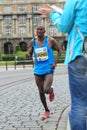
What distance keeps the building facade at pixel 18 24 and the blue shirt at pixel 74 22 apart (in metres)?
115

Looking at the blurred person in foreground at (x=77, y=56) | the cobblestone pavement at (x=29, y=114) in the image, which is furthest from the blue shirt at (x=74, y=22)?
the cobblestone pavement at (x=29, y=114)

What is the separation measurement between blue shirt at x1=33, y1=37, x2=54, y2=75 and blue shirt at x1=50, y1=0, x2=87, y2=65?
4.51 m

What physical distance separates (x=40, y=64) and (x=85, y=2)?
4795 millimetres

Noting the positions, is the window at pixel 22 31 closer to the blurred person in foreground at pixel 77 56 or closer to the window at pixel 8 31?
the window at pixel 8 31

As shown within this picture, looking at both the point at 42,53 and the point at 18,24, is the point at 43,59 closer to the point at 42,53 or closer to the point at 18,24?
the point at 42,53

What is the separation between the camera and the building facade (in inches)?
4742

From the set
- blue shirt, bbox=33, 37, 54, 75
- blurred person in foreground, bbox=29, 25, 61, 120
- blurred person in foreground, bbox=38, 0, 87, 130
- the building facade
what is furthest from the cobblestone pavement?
the building facade

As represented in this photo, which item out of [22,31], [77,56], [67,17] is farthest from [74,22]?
[22,31]

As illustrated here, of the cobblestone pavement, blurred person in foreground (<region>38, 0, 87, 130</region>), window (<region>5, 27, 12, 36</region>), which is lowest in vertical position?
window (<region>5, 27, 12, 36</region>)

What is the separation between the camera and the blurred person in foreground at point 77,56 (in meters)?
4.95

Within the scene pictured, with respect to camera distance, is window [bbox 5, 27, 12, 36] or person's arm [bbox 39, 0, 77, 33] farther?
window [bbox 5, 27, 12, 36]

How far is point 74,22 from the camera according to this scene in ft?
16.7

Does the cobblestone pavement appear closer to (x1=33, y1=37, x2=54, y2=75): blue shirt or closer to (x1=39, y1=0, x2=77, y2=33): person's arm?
(x1=33, y1=37, x2=54, y2=75): blue shirt

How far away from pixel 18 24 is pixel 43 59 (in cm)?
Result: 11450
